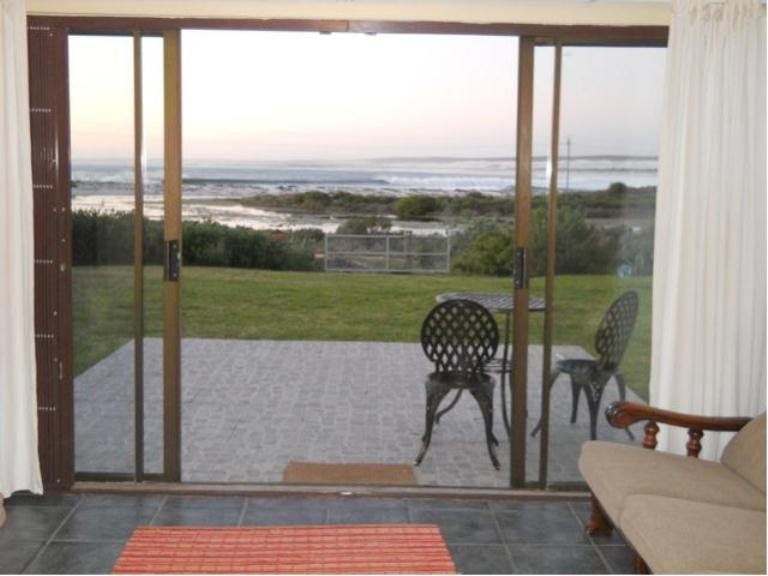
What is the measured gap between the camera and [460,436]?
205 inches

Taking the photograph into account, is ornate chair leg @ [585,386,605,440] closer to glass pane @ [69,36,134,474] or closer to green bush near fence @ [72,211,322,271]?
glass pane @ [69,36,134,474]

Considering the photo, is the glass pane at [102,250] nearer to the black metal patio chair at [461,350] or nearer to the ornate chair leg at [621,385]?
the black metal patio chair at [461,350]

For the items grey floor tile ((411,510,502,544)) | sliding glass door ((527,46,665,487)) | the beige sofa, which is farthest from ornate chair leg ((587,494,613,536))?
sliding glass door ((527,46,665,487))

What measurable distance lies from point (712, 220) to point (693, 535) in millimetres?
1476

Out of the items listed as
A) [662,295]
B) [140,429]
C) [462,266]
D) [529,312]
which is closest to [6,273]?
[140,429]

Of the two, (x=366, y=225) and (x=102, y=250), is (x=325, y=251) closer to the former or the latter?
(x=366, y=225)

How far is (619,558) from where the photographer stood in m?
3.28

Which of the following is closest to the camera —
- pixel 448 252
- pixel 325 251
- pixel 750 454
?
pixel 750 454

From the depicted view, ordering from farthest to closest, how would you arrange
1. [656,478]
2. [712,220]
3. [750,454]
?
[712,220], [750,454], [656,478]

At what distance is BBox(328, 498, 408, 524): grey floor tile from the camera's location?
3602 millimetres

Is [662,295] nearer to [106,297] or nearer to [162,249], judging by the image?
[162,249]

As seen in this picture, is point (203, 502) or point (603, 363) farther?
point (603, 363)

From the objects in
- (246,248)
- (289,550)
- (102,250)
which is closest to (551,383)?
(289,550)

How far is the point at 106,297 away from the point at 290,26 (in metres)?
1.36
